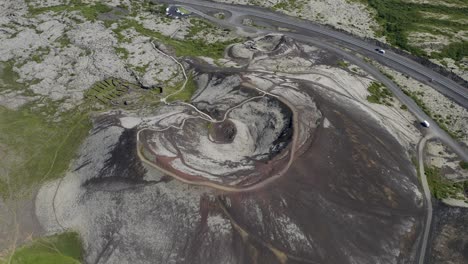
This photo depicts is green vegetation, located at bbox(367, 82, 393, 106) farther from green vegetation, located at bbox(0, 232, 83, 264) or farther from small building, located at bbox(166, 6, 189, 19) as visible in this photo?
green vegetation, located at bbox(0, 232, 83, 264)

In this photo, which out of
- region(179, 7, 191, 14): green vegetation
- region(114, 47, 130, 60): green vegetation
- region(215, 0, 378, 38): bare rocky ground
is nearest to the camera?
region(114, 47, 130, 60): green vegetation

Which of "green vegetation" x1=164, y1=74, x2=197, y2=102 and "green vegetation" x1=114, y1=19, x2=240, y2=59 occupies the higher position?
"green vegetation" x1=114, y1=19, x2=240, y2=59

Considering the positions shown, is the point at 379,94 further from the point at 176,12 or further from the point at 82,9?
the point at 82,9

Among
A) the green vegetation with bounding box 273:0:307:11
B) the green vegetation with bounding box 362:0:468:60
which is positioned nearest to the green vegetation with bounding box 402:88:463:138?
the green vegetation with bounding box 362:0:468:60

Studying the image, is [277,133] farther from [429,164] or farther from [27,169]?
[27,169]

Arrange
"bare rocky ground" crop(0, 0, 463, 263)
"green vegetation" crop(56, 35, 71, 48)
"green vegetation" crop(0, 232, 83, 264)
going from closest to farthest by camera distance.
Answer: "bare rocky ground" crop(0, 0, 463, 263) → "green vegetation" crop(0, 232, 83, 264) → "green vegetation" crop(56, 35, 71, 48)

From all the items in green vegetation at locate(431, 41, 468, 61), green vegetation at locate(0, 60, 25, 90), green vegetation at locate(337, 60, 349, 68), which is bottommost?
green vegetation at locate(0, 60, 25, 90)

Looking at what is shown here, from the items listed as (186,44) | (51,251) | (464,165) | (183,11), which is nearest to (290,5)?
(183,11)

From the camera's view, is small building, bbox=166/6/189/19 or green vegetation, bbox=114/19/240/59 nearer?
green vegetation, bbox=114/19/240/59
